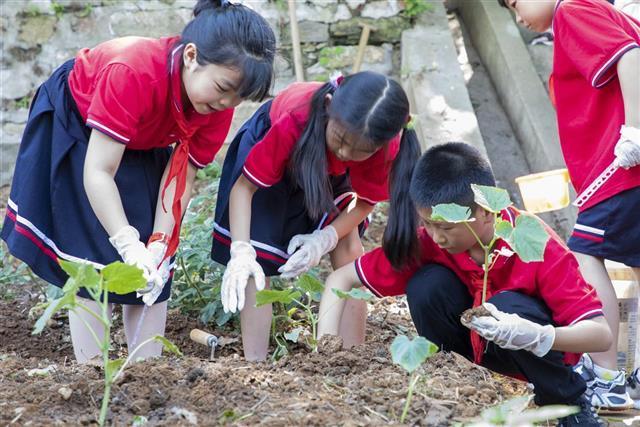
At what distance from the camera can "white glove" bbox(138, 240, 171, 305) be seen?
8.28 ft

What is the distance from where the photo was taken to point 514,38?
201 inches

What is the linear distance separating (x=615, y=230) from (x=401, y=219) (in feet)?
2.27

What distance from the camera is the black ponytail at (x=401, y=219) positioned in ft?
8.18

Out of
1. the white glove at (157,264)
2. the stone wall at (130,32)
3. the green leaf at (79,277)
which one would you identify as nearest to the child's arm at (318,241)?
the white glove at (157,264)

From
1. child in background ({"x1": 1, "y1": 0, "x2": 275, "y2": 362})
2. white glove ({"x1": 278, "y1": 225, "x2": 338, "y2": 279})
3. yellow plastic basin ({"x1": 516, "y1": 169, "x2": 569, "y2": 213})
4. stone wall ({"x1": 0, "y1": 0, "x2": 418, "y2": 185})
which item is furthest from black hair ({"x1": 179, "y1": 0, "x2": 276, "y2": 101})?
stone wall ({"x1": 0, "y1": 0, "x2": 418, "y2": 185})

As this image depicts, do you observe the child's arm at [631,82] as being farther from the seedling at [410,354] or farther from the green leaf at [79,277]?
the green leaf at [79,277]

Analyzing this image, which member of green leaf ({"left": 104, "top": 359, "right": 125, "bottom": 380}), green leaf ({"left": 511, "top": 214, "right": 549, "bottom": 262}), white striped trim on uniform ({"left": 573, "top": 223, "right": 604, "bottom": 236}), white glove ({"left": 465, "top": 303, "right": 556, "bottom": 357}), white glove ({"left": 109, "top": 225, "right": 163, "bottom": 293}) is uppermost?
green leaf ({"left": 104, "top": 359, "right": 125, "bottom": 380})

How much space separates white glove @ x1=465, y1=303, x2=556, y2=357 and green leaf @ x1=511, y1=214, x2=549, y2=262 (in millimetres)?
201

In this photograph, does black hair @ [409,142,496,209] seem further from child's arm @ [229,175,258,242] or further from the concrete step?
the concrete step

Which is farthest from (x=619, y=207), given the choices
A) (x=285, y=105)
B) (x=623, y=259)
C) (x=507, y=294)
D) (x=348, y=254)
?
(x=285, y=105)

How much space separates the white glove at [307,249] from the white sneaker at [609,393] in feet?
2.75

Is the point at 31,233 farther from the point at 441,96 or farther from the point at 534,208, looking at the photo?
the point at 441,96

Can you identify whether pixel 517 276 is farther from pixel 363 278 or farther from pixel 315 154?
pixel 315 154

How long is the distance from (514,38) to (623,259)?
2.63m
